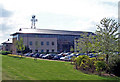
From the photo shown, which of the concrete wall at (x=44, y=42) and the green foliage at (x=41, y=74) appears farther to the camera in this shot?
the concrete wall at (x=44, y=42)

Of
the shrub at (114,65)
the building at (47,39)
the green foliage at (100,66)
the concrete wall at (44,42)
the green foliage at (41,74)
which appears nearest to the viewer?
the green foliage at (41,74)

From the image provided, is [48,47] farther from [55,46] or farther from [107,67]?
[107,67]

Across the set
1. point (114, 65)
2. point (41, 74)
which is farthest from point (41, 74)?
point (114, 65)

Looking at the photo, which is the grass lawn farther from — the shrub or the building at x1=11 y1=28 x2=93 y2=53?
the building at x1=11 y1=28 x2=93 y2=53

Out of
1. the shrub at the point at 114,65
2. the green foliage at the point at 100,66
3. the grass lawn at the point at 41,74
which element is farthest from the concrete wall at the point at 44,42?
the shrub at the point at 114,65

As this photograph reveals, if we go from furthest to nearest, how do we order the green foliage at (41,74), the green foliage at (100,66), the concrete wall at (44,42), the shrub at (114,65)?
the concrete wall at (44,42) → the green foliage at (100,66) → the shrub at (114,65) → the green foliage at (41,74)

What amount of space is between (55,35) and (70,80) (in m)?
60.0

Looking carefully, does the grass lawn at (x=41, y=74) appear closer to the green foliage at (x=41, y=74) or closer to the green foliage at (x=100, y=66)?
the green foliage at (x=41, y=74)

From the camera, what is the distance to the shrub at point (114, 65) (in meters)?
18.7

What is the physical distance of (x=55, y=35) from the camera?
242 ft

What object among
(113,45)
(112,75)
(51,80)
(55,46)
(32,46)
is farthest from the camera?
(55,46)

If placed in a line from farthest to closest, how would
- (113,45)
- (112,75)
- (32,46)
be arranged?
1. (32,46)
2. (113,45)
3. (112,75)

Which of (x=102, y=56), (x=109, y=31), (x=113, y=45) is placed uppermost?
(x=109, y=31)

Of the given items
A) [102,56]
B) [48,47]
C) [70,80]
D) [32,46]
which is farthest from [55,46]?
[70,80]
